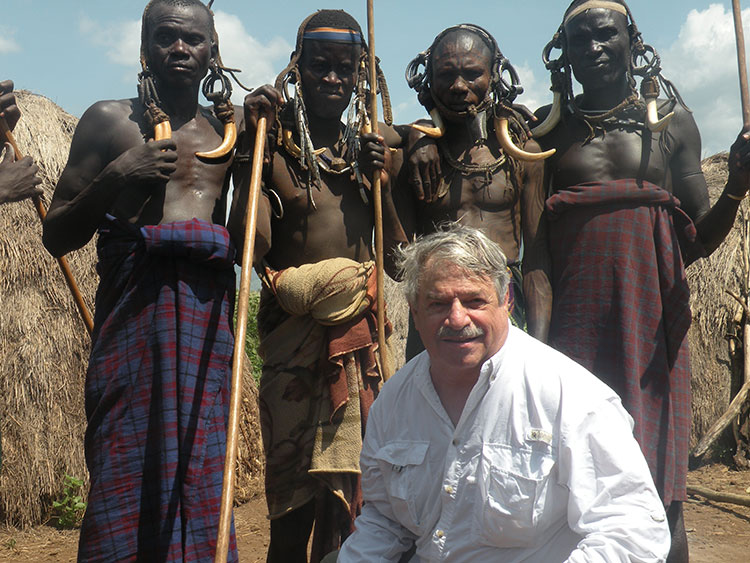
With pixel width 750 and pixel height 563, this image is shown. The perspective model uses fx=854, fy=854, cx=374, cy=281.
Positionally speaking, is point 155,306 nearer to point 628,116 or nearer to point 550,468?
point 550,468

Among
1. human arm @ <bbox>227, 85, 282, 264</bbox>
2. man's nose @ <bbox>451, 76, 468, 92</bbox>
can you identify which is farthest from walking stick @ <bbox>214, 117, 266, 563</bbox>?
man's nose @ <bbox>451, 76, 468, 92</bbox>

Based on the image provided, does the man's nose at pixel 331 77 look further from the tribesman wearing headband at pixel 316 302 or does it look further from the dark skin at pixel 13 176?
the dark skin at pixel 13 176

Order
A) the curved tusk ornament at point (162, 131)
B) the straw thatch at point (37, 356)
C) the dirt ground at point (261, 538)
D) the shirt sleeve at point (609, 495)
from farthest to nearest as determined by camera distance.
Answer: the straw thatch at point (37, 356)
the dirt ground at point (261, 538)
the curved tusk ornament at point (162, 131)
the shirt sleeve at point (609, 495)

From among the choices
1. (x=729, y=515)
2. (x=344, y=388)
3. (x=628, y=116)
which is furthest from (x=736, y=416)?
(x=344, y=388)

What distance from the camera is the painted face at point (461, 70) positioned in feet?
10.6

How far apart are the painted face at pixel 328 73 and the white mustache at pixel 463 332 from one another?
142 cm

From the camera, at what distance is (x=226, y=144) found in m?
3.07

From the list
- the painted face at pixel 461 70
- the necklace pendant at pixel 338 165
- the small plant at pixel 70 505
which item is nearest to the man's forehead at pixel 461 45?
the painted face at pixel 461 70

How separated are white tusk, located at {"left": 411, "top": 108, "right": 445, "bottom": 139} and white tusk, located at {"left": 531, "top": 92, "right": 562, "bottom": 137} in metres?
0.37

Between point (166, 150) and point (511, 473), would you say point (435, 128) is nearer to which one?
point (166, 150)

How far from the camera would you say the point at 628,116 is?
3357 mm

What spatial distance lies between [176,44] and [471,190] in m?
1.22

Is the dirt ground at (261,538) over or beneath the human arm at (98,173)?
beneath

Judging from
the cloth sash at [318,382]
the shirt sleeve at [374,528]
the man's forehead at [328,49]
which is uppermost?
the man's forehead at [328,49]
